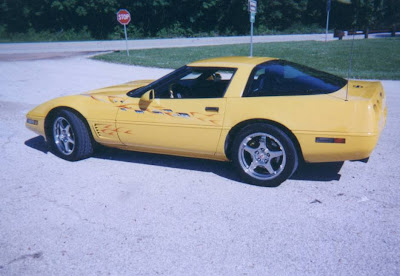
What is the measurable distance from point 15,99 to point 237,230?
7.87m

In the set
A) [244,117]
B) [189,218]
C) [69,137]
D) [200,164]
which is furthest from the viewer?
[69,137]

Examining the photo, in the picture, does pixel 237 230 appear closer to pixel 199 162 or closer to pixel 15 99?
pixel 199 162

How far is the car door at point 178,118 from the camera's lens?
12.5 ft

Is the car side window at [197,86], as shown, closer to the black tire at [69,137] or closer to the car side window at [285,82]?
the car side window at [285,82]

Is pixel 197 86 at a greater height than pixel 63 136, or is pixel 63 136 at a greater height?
pixel 197 86

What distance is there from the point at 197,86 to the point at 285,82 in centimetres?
104

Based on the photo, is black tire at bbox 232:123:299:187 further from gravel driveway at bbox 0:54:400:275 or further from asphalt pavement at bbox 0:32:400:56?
asphalt pavement at bbox 0:32:400:56

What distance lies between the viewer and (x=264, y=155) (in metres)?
3.69

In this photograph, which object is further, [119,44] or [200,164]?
[119,44]

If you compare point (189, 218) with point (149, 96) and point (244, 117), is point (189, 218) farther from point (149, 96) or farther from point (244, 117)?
point (149, 96)

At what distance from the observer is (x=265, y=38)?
113 ft

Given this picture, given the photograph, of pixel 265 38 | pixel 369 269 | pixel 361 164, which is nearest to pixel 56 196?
pixel 369 269

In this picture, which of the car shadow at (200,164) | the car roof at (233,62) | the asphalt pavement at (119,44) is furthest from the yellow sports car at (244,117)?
the asphalt pavement at (119,44)

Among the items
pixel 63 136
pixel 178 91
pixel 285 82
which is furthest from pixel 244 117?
pixel 63 136
